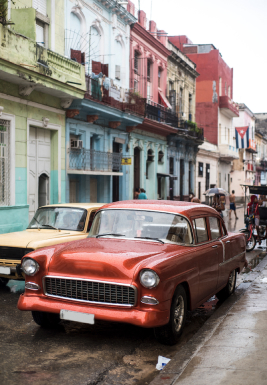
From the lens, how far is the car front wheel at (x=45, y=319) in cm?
550

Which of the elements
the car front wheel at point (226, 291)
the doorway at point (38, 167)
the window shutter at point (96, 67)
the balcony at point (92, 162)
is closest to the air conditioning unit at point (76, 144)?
the balcony at point (92, 162)

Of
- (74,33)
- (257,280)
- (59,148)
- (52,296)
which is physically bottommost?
(257,280)

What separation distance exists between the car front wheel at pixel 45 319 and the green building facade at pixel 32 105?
311 inches

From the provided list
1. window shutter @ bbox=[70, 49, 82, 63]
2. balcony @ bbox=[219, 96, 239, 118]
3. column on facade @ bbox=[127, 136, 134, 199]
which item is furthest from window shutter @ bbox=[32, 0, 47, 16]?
balcony @ bbox=[219, 96, 239, 118]

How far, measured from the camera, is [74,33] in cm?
1734

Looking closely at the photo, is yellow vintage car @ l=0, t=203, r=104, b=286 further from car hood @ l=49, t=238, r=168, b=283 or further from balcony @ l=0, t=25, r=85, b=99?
balcony @ l=0, t=25, r=85, b=99

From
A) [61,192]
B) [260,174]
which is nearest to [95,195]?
[61,192]

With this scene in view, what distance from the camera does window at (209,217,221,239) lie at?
6.70 m

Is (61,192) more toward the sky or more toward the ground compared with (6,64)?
more toward the ground

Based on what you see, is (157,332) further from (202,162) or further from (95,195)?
(202,162)

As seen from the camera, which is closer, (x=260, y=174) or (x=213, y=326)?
(x=213, y=326)

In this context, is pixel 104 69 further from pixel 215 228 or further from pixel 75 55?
A: pixel 215 228

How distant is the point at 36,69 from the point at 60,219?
637 centimetres

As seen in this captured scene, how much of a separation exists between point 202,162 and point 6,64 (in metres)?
25.7
